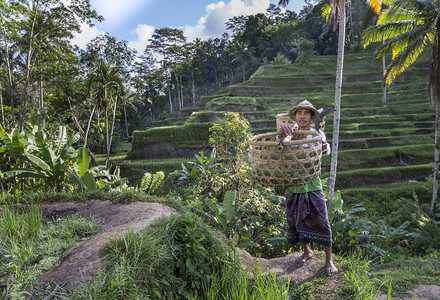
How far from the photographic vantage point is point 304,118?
102 inches

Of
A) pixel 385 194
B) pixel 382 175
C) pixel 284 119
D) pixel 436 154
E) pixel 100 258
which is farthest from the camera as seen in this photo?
pixel 382 175

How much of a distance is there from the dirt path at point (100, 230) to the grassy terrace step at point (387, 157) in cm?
1146

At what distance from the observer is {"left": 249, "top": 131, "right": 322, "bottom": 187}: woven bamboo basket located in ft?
6.96

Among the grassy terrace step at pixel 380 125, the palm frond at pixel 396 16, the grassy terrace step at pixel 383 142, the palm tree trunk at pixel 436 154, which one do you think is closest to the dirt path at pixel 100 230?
the palm tree trunk at pixel 436 154

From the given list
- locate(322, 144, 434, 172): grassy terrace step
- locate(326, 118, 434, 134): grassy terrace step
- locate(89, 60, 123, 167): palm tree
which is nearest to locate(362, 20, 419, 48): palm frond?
locate(322, 144, 434, 172): grassy terrace step

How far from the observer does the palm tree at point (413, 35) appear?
781 cm

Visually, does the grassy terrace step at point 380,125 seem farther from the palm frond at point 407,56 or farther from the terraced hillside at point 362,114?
the palm frond at point 407,56

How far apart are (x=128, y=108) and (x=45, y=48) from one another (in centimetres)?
2460

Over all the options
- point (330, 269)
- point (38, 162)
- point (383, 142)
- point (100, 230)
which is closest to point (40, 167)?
point (38, 162)

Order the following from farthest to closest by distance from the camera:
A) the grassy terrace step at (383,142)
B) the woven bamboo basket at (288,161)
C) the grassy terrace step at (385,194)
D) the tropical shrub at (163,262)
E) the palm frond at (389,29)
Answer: the grassy terrace step at (383,142), the grassy terrace step at (385,194), the palm frond at (389,29), the woven bamboo basket at (288,161), the tropical shrub at (163,262)

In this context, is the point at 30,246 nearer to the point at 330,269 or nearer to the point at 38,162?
the point at 330,269

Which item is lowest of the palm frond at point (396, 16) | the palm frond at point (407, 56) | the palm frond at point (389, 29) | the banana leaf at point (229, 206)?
the banana leaf at point (229, 206)

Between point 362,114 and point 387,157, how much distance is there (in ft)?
20.8

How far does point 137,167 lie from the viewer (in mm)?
14672
